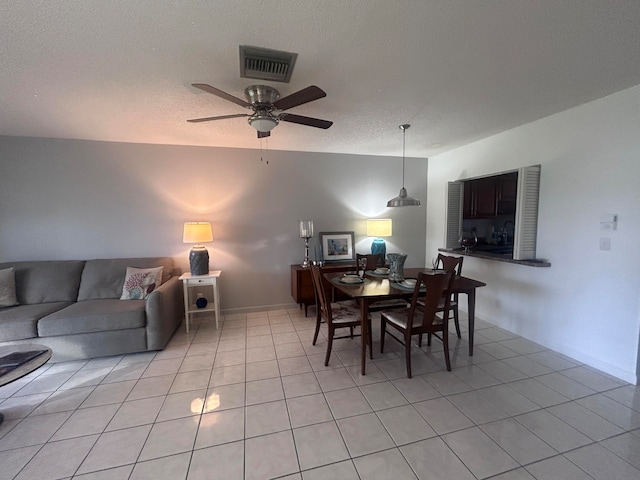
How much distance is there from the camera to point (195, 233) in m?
3.30

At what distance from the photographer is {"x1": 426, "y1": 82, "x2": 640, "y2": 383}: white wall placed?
2.19m

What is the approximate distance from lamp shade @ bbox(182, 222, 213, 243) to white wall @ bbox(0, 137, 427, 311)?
15.8 inches

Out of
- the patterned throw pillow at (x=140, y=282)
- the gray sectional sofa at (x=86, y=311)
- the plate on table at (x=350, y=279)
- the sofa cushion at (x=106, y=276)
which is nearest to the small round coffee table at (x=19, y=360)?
the gray sectional sofa at (x=86, y=311)

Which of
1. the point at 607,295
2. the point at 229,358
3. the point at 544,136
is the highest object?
the point at 544,136

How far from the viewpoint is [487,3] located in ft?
4.24

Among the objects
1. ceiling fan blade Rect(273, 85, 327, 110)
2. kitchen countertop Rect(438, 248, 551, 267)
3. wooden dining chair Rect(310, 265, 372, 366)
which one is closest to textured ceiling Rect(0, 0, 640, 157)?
ceiling fan blade Rect(273, 85, 327, 110)

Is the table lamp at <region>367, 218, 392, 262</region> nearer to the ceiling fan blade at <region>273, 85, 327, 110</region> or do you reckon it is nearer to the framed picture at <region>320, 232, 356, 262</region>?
the framed picture at <region>320, 232, 356, 262</region>

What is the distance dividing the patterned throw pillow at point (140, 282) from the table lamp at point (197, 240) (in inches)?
15.0

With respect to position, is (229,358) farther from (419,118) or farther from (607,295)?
(607,295)

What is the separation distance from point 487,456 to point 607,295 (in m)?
1.87

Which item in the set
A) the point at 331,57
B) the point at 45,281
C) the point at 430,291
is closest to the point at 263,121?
the point at 331,57

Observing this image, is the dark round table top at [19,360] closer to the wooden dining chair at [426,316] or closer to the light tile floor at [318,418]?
the light tile floor at [318,418]

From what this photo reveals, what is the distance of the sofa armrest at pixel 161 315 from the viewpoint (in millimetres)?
2689

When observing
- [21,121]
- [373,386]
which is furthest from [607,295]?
[21,121]
